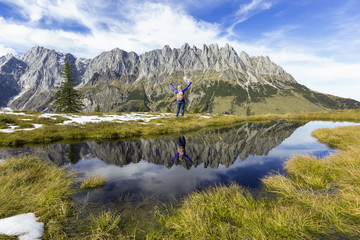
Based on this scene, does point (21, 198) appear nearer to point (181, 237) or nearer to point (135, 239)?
point (135, 239)

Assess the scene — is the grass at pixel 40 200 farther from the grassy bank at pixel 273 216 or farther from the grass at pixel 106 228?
the grassy bank at pixel 273 216

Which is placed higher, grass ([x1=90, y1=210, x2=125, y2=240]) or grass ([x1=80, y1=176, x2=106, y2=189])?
grass ([x1=90, y1=210, x2=125, y2=240])

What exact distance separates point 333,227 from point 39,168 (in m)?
14.0

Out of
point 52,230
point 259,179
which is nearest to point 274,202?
point 259,179

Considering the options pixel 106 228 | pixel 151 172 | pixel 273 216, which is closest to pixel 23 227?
pixel 106 228

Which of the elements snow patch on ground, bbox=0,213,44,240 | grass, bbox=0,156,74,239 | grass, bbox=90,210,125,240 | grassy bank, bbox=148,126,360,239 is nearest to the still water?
grass, bbox=0,156,74,239

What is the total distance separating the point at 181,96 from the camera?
15531 millimetres

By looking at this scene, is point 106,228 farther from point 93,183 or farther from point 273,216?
point 273,216

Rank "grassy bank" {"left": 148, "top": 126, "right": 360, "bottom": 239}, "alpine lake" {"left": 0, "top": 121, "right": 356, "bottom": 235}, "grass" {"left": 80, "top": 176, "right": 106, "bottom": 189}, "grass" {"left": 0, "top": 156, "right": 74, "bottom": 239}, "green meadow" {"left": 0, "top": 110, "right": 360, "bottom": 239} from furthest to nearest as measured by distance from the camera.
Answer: "grass" {"left": 80, "top": 176, "right": 106, "bottom": 189} < "alpine lake" {"left": 0, "top": 121, "right": 356, "bottom": 235} < "grass" {"left": 0, "top": 156, "right": 74, "bottom": 239} < "green meadow" {"left": 0, "top": 110, "right": 360, "bottom": 239} < "grassy bank" {"left": 148, "top": 126, "right": 360, "bottom": 239}

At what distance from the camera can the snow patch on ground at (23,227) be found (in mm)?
4508

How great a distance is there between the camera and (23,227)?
483 cm

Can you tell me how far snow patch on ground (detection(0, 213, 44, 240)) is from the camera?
4.51 metres

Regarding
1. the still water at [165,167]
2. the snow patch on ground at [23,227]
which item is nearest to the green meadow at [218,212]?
the snow patch on ground at [23,227]

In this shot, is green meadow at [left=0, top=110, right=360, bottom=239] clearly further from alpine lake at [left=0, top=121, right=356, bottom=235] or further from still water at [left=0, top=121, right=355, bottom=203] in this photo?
still water at [left=0, top=121, right=355, bottom=203]
